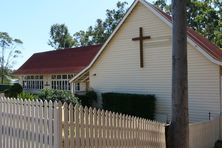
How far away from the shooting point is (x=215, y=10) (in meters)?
38.9

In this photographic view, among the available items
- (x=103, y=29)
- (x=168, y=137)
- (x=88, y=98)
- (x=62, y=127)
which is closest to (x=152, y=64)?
(x=88, y=98)

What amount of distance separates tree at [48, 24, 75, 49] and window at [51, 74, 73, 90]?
125 ft

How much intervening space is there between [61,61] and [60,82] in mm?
2974

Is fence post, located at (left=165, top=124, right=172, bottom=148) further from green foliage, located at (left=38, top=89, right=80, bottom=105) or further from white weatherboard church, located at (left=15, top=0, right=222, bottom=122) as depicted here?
green foliage, located at (left=38, top=89, right=80, bottom=105)

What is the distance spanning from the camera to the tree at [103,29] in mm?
60991

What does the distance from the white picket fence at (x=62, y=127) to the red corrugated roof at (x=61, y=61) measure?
93.3 ft

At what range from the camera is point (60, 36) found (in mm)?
78562

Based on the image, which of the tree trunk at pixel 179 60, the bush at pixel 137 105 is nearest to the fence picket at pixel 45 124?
the tree trunk at pixel 179 60

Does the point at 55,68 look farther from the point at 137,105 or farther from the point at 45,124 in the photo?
the point at 45,124

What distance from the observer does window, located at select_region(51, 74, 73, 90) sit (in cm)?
3788

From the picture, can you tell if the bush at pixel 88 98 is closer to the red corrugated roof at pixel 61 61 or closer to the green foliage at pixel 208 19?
the red corrugated roof at pixel 61 61

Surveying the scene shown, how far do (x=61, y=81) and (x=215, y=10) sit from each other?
1716 centimetres

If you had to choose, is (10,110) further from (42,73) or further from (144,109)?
(42,73)

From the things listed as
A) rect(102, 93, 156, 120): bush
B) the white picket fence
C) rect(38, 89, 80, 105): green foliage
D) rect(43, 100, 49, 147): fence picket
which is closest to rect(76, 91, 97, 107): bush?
rect(38, 89, 80, 105): green foliage
